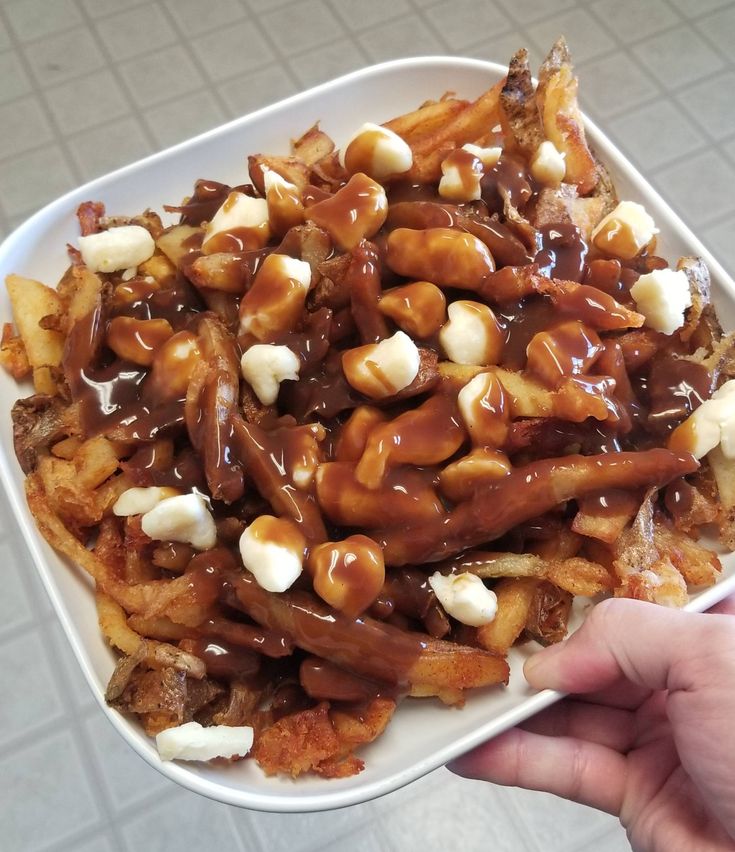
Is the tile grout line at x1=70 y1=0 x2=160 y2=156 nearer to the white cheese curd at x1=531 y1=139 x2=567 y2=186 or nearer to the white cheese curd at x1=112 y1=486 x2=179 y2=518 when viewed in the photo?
the white cheese curd at x1=531 y1=139 x2=567 y2=186

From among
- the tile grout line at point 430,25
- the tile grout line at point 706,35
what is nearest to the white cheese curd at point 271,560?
the tile grout line at point 430,25

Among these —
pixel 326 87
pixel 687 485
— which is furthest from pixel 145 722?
pixel 326 87

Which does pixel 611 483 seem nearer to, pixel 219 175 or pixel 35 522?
pixel 35 522

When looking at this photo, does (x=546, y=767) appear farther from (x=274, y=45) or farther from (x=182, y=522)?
(x=274, y=45)

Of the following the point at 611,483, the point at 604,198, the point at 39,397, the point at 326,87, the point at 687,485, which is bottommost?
the point at 687,485

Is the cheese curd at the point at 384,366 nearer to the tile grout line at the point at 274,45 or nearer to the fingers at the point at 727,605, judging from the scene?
the fingers at the point at 727,605

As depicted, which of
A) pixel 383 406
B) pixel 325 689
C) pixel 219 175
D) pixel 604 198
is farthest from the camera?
pixel 219 175
